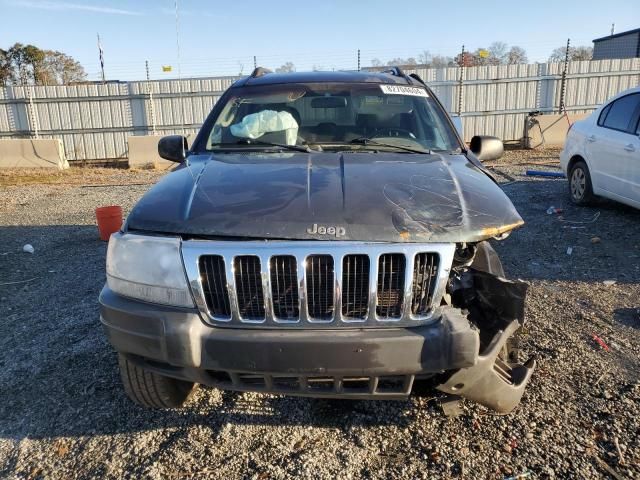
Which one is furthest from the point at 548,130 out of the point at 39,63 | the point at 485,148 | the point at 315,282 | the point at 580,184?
the point at 39,63

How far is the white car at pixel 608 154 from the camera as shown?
6355mm

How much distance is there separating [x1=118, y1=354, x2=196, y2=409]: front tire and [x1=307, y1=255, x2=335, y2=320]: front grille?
3.04 feet

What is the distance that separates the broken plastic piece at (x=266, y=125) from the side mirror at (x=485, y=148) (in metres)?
1.34

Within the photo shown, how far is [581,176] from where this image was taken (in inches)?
296

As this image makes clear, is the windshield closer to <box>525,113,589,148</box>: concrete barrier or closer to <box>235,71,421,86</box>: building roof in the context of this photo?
<box>235,71,421,86</box>: building roof

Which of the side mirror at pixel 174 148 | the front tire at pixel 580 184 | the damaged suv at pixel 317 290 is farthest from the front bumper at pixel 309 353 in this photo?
the front tire at pixel 580 184

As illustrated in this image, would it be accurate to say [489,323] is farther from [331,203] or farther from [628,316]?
[628,316]

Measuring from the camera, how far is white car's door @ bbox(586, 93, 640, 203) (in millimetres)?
6293

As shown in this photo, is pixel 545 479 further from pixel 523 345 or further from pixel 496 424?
pixel 523 345

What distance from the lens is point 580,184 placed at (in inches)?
297

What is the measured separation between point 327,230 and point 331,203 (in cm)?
19

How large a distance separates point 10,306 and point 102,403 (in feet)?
7.03

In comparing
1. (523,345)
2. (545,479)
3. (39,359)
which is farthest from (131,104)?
(545,479)

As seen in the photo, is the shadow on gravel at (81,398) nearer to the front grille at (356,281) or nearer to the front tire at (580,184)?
the front grille at (356,281)
